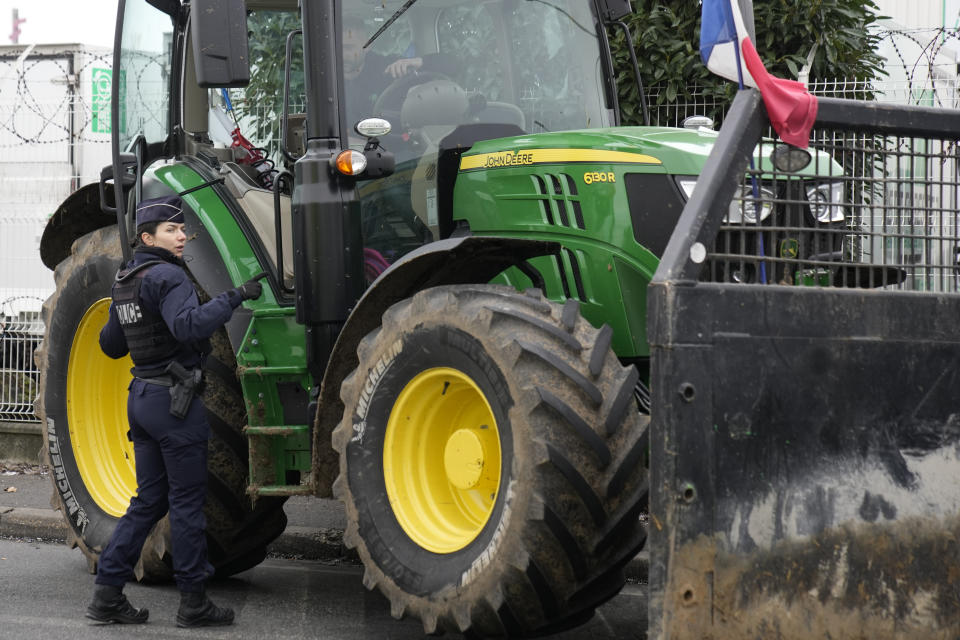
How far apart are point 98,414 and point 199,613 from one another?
194 cm

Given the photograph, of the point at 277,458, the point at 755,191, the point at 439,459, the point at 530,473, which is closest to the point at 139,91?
the point at 277,458

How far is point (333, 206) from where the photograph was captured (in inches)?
219

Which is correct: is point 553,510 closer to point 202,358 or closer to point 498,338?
point 498,338

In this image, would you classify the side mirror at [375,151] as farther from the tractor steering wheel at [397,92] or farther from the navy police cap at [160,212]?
the navy police cap at [160,212]

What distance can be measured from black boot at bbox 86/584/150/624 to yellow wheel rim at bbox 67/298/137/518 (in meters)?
1.26

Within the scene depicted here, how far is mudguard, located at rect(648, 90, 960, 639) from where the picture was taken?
3.73 m

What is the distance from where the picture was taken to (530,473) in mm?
4141

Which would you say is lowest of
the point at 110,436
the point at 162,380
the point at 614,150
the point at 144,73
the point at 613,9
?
the point at 110,436

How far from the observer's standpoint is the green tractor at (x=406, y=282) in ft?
13.9

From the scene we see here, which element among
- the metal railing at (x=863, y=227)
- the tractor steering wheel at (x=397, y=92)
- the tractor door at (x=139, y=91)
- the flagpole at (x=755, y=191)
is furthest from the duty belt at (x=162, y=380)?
the flagpole at (x=755, y=191)

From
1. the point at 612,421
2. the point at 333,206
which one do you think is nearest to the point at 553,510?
the point at 612,421

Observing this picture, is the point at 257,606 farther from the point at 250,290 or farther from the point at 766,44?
the point at 766,44

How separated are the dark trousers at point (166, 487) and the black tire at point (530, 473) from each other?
3.42 feet

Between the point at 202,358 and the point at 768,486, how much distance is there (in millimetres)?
3022
